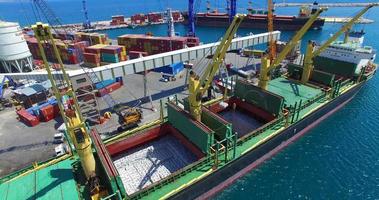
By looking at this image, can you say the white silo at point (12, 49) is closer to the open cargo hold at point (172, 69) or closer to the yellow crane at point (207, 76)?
the open cargo hold at point (172, 69)

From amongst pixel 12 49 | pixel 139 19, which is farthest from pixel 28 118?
pixel 139 19

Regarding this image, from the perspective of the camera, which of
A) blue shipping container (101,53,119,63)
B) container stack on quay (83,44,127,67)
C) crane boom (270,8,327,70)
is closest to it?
crane boom (270,8,327,70)

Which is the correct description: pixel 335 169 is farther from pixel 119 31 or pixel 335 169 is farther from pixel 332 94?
pixel 119 31

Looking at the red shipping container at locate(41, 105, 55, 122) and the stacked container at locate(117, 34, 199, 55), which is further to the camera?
the stacked container at locate(117, 34, 199, 55)

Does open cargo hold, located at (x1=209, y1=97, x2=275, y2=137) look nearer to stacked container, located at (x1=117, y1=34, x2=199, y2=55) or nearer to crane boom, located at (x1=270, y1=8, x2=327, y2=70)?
crane boom, located at (x1=270, y1=8, x2=327, y2=70)

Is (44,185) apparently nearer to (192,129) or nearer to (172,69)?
(192,129)

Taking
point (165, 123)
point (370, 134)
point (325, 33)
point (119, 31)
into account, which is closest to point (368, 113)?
point (370, 134)

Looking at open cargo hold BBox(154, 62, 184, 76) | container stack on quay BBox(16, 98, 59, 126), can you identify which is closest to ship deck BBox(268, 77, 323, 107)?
open cargo hold BBox(154, 62, 184, 76)
